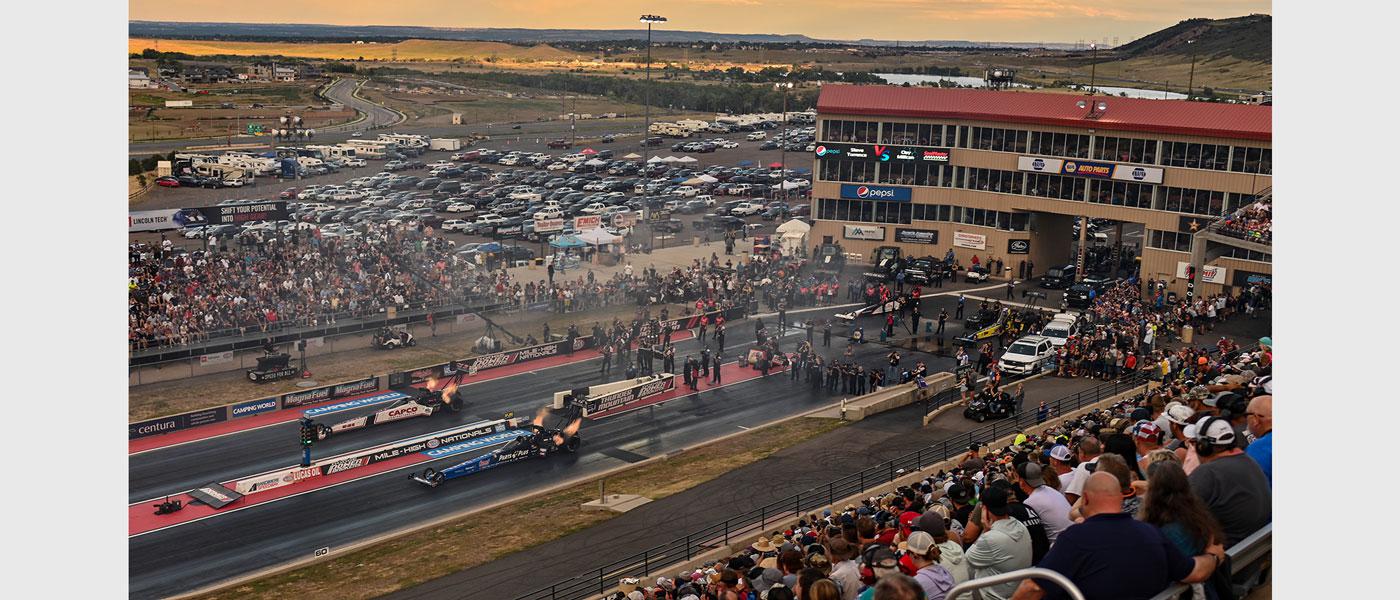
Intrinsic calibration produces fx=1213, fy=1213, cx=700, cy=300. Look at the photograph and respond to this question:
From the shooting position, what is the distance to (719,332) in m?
46.4

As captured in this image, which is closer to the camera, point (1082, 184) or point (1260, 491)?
point (1260, 491)

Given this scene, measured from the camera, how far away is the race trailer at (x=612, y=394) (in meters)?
38.6

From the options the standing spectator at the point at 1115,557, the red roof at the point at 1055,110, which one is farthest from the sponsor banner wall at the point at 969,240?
the standing spectator at the point at 1115,557

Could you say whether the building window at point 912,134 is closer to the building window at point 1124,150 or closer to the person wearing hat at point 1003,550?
the building window at point 1124,150

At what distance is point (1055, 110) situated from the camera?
57719 mm

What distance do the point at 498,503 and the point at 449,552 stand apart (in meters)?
3.76

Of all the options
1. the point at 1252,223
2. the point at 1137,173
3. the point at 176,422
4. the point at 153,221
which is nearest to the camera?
the point at 176,422

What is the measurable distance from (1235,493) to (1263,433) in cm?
200

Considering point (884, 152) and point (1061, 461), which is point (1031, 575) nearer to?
point (1061, 461)

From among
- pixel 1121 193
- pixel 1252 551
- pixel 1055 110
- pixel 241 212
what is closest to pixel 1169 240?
pixel 1121 193
